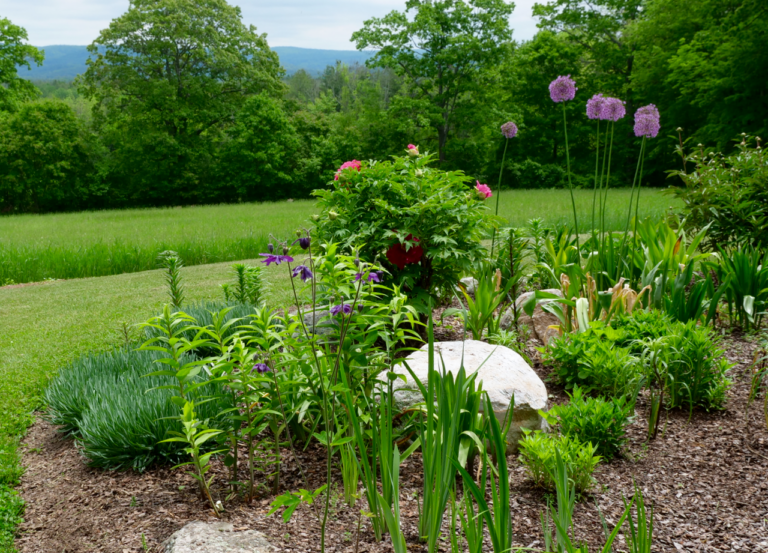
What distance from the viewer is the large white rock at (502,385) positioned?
254 centimetres

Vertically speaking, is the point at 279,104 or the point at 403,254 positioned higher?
the point at 279,104

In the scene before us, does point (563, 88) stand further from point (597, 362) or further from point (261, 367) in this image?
point (261, 367)

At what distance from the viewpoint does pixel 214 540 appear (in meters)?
1.81

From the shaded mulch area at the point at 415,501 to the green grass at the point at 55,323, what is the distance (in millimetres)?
211

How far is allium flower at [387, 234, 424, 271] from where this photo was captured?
3709 millimetres

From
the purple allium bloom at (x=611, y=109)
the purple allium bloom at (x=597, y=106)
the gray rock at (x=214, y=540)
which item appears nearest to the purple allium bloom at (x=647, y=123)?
→ the purple allium bloom at (x=611, y=109)

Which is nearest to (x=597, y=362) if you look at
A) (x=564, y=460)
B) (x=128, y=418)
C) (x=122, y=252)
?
(x=564, y=460)

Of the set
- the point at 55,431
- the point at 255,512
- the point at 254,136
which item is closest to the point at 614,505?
the point at 255,512

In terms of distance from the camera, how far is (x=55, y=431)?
9.91ft

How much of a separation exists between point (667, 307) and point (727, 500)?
62.7 inches

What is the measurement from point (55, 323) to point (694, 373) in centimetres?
547

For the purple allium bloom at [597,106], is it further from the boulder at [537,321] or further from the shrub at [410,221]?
the boulder at [537,321]

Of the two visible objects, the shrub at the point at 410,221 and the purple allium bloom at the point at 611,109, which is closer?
the shrub at the point at 410,221

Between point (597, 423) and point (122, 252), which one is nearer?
point (597, 423)
